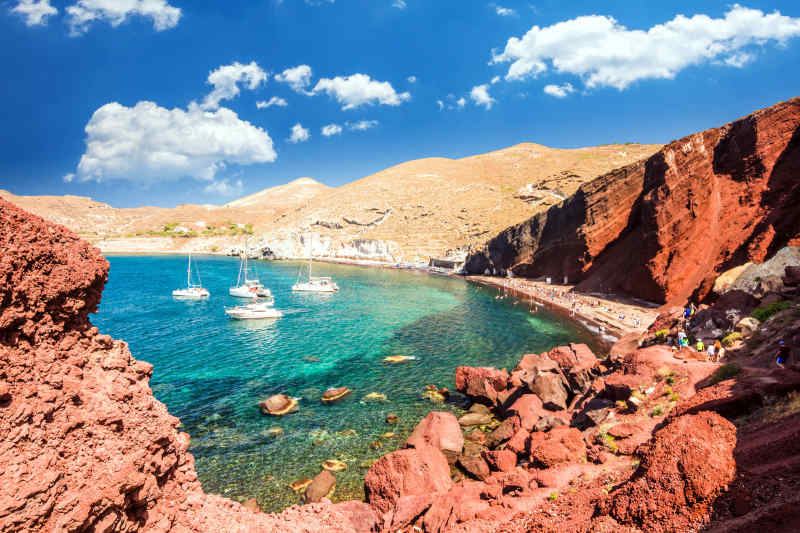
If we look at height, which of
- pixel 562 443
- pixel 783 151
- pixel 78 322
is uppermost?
pixel 783 151

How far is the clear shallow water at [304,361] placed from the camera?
1747 cm

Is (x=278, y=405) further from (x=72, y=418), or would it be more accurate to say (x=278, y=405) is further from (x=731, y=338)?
(x=731, y=338)

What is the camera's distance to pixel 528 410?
1931 cm

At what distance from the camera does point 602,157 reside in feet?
516

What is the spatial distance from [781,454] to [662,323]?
77.6 feet

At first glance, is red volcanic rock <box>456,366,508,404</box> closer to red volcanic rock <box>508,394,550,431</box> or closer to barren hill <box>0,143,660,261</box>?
red volcanic rock <box>508,394,550,431</box>

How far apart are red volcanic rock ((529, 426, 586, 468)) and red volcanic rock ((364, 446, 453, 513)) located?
390 cm

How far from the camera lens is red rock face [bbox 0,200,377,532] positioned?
601cm

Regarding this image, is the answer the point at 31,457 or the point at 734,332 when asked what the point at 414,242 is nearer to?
the point at 734,332

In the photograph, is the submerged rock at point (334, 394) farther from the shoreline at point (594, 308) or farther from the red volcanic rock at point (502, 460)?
the shoreline at point (594, 308)

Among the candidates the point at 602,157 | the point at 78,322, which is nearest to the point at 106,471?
the point at 78,322

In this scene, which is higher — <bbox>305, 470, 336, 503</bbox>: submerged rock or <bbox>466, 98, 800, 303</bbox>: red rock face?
<bbox>466, 98, 800, 303</bbox>: red rock face

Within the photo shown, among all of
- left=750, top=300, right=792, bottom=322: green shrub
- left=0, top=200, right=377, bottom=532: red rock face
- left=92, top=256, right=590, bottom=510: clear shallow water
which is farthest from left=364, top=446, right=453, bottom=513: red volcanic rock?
left=750, top=300, right=792, bottom=322: green shrub

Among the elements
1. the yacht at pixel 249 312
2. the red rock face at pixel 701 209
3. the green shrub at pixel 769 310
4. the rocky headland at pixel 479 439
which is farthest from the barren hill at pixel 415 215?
the rocky headland at pixel 479 439
